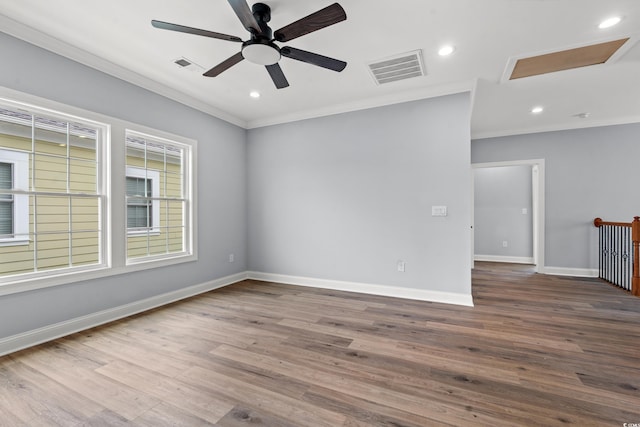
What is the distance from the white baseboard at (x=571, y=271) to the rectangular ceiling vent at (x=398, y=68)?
451 cm

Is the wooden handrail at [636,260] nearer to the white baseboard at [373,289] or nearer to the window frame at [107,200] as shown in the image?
the white baseboard at [373,289]

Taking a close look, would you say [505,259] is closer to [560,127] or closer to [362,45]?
[560,127]

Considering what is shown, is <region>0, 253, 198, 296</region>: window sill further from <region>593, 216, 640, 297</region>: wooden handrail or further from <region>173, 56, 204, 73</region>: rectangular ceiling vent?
<region>593, 216, 640, 297</region>: wooden handrail

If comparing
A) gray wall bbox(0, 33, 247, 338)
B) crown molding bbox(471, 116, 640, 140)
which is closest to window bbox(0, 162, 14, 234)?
gray wall bbox(0, 33, 247, 338)

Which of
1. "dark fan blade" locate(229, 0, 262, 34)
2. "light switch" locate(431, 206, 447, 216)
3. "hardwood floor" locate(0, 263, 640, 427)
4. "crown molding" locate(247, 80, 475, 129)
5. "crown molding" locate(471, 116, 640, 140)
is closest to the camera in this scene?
"hardwood floor" locate(0, 263, 640, 427)

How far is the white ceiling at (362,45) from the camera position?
2.17m

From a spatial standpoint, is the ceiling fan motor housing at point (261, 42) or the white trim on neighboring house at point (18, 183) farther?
the white trim on neighboring house at point (18, 183)

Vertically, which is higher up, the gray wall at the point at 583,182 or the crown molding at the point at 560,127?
the crown molding at the point at 560,127

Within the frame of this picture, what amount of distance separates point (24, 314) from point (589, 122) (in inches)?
318

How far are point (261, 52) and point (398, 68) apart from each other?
1615mm

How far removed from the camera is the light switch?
11.6 feet

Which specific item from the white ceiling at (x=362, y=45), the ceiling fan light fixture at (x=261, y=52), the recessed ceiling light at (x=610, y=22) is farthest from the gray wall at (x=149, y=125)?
the recessed ceiling light at (x=610, y=22)

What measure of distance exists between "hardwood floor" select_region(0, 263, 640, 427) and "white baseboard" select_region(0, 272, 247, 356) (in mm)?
123

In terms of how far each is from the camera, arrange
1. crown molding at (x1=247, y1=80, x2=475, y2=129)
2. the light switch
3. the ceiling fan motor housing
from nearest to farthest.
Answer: the ceiling fan motor housing < crown molding at (x1=247, y1=80, x2=475, y2=129) < the light switch
